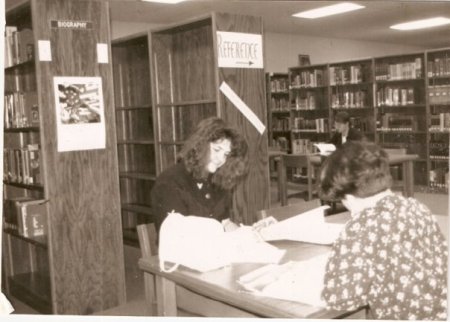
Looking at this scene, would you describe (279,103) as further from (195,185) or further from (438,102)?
(195,185)

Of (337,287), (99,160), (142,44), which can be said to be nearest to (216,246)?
(337,287)

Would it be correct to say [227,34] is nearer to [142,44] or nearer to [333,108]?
[142,44]

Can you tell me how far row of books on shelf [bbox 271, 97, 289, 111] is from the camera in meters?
8.82

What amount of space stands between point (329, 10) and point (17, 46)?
533cm

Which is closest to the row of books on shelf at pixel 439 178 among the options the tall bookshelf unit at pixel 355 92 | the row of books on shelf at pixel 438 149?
the row of books on shelf at pixel 438 149

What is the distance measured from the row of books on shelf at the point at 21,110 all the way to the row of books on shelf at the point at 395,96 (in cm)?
504

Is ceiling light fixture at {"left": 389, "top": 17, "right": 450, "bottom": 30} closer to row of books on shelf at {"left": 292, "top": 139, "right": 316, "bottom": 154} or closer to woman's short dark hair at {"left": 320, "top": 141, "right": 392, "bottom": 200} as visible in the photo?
row of books on shelf at {"left": 292, "top": 139, "right": 316, "bottom": 154}

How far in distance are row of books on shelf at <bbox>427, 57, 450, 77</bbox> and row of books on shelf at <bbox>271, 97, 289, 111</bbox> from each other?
279 centimetres

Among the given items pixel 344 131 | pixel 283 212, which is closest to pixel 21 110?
pixel 283 212

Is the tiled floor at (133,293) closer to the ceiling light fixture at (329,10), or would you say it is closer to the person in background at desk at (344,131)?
the person in background at desk at (344,131)

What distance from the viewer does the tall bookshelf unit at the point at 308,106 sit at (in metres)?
8.00

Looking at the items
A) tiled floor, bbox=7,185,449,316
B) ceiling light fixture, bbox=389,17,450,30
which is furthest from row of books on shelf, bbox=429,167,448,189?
ceiling light fixture, bbox=389,17,450,30

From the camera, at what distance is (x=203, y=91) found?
3.93 m

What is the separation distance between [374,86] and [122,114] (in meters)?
3.91
